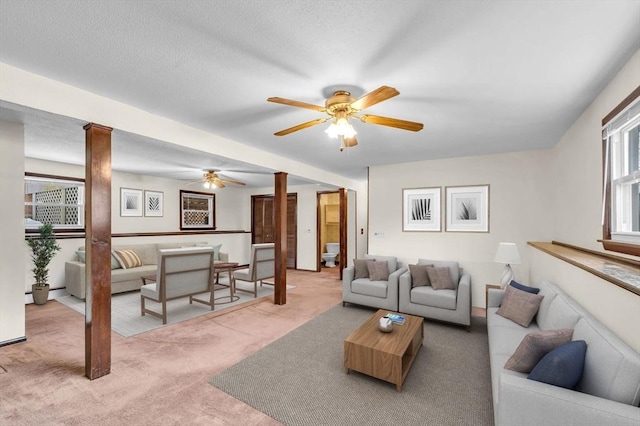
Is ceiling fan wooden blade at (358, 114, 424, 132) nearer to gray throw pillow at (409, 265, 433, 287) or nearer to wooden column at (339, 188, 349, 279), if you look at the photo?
gray throw pillow at (409, 265, 433, 287)

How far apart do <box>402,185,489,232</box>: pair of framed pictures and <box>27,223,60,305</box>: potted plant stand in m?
5.87

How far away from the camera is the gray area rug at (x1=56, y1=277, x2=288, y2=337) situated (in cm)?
358

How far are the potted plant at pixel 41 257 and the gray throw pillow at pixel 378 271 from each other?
500cm

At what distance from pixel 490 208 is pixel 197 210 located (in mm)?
6729

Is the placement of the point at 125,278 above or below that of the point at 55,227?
below

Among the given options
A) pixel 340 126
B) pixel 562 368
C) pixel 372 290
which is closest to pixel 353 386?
pixel 562 368

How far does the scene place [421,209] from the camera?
500 cm

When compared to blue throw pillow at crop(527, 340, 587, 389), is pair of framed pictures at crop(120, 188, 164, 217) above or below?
above

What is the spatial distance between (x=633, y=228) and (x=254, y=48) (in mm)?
2912

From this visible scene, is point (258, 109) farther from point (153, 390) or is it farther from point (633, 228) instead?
point (633, 228)

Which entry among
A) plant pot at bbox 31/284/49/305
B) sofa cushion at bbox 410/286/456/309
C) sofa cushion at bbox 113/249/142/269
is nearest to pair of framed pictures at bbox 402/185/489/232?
sofa cushion at bbox 410/286/456/309

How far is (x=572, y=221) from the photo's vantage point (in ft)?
10.4

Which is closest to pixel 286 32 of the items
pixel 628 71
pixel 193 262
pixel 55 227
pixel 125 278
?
pixel 628 71

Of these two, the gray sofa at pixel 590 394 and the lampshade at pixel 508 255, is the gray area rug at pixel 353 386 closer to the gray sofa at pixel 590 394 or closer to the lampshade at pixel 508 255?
the gray sofa at pixel 590 394
